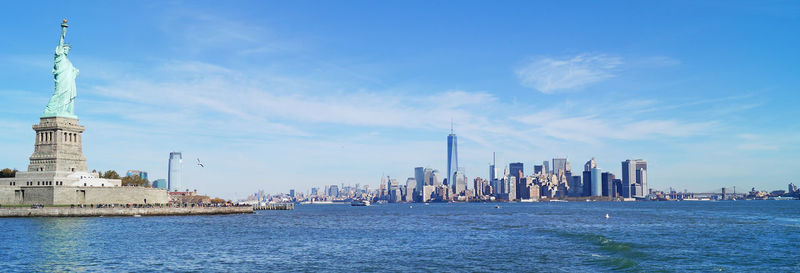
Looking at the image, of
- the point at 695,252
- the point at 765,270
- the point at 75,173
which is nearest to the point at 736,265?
the point at 765,270

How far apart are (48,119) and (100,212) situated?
83.1 ft

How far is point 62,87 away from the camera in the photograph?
126 m

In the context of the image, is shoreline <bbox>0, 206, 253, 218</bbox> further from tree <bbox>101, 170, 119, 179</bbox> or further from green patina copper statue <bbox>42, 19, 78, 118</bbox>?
tree <bbox>101, 170, 119, 179</bbox>

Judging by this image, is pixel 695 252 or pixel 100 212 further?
pixel 100 212

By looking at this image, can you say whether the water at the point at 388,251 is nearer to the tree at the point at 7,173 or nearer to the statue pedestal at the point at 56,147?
the statue pedestal at the point at 56,147

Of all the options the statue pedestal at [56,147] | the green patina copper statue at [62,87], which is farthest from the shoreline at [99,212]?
the green patina copper statue at [62,87]

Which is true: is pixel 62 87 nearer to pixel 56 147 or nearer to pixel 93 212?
pixel 56 147

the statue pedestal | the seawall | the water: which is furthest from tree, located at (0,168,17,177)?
the water

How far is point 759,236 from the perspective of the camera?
242 ft

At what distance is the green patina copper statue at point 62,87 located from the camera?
4899 inches

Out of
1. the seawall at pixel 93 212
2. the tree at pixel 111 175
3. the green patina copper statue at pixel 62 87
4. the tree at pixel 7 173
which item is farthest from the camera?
the tree at pixel 111 175

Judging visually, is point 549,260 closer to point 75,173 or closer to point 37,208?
point 37,208

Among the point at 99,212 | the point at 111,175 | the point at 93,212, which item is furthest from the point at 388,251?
the point at 111,175

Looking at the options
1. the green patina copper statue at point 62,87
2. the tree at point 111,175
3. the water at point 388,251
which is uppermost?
the green patina copper statue at point 62,87
